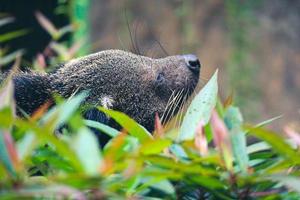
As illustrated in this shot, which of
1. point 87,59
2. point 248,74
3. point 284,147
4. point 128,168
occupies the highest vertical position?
point 248,74

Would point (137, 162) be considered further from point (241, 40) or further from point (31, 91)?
point (241, 40)

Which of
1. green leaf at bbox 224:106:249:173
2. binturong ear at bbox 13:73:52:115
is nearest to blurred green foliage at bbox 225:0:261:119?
binturong ear at bbox 13:73:52:115

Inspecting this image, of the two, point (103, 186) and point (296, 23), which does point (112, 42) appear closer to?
point (296, 23)

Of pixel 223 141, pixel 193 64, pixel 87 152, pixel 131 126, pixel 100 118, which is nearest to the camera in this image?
pixel 87 152

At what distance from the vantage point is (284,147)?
167 centimetres

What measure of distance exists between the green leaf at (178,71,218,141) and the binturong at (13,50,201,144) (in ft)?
4.29

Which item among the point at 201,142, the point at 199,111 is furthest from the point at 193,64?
the point at 201,142

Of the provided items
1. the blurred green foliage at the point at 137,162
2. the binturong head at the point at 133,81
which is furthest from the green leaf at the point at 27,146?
the binturong head at the point at 133,81

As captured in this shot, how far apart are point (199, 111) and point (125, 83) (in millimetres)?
1643

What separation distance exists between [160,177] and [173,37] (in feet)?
21.2

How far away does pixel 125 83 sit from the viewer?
12.4 ft

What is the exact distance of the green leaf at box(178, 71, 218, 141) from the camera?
2057 millimetres

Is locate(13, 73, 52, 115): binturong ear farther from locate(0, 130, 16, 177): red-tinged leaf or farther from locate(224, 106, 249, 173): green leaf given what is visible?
locate(0, 130, 16, 177): red-tinged leaf

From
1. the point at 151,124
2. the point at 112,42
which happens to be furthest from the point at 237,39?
the point at 151,124
